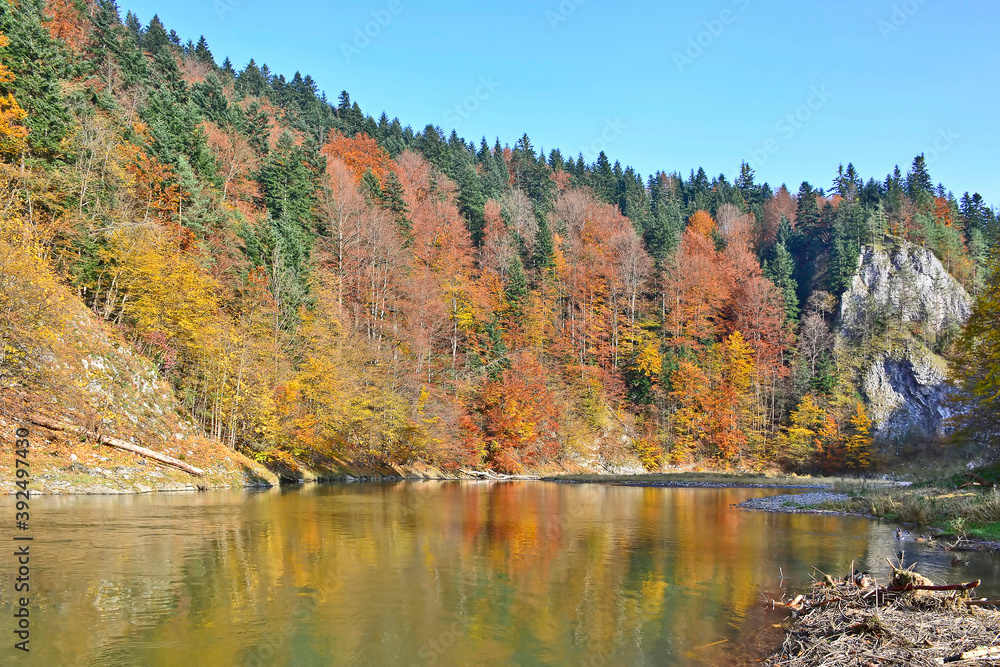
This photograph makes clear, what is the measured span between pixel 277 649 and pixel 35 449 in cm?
2072

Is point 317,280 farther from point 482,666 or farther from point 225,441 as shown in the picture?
point 482,666

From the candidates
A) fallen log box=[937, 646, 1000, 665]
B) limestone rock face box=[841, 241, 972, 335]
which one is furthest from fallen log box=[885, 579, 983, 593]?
limestone rock face box=[841, 241, 972, 335]

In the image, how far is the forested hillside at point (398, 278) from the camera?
3048cm

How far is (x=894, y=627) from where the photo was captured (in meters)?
7.91

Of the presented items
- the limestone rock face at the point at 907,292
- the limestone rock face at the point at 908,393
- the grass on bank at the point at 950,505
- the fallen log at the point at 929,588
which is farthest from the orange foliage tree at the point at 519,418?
the limestone rock face at the point at 907,292

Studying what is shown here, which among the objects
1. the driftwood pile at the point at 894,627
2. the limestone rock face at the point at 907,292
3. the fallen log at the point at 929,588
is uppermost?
the limestone rock face at the point at 907,292

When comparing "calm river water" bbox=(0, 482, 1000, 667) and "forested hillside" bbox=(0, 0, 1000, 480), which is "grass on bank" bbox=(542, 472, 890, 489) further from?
"calm river water" bbox=(0, 482, 1000, 667)

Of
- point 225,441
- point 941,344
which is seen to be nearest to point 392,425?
point 225,441

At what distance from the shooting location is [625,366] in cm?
6800

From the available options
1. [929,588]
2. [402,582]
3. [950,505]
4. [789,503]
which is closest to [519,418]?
[789,503]

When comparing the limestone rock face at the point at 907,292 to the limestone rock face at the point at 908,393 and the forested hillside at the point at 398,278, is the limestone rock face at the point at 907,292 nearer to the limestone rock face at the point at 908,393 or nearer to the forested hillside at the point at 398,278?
the forested hillside at the point at 398,278

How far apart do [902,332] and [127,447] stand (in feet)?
281

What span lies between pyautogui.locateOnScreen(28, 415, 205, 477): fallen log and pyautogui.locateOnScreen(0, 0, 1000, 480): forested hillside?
5.36ft

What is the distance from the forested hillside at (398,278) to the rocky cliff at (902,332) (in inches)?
71.5
